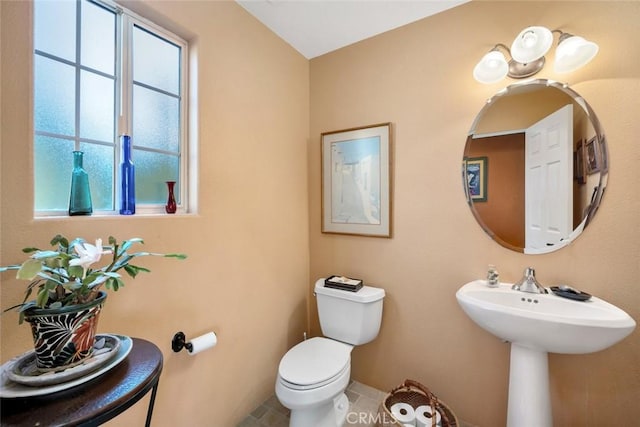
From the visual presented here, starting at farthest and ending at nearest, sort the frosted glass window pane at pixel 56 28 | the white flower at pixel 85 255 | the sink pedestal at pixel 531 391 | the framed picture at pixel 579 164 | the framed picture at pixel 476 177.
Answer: the framed picture at pixel 476 177
the framed picture at pixel 579 164
the sink pedestal at pixel 531 391
the frosted glass window pane at pixel 56 28
the white flower at pixel 85 255

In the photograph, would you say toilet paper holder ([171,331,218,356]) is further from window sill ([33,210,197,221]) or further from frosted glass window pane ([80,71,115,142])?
frosted glass window pane ([80,71,115,142])

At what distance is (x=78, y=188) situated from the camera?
3.11ft

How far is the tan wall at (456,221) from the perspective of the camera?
1178 millimetres

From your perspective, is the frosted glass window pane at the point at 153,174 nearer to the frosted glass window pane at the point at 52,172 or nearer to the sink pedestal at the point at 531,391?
the frosted glass window pane at the point at 52,172

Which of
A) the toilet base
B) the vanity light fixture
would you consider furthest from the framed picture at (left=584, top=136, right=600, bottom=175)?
the toilet base

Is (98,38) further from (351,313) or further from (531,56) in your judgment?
(531,56)

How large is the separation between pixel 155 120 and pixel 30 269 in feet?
2.93

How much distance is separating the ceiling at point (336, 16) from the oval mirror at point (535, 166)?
0.73 meters

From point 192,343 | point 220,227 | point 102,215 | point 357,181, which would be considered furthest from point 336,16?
point 192,343

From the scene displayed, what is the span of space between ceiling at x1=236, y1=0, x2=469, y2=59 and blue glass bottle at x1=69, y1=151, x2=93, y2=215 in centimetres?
123

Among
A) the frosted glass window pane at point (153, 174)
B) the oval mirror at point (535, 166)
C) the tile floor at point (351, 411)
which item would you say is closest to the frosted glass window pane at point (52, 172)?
the frosted glass window pane at point (153, 174)

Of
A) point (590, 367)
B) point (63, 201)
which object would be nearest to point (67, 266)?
point (63, 201)

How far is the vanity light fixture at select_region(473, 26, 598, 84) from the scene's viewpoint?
1146mm

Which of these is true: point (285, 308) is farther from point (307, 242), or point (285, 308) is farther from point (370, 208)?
point (370, 208)
